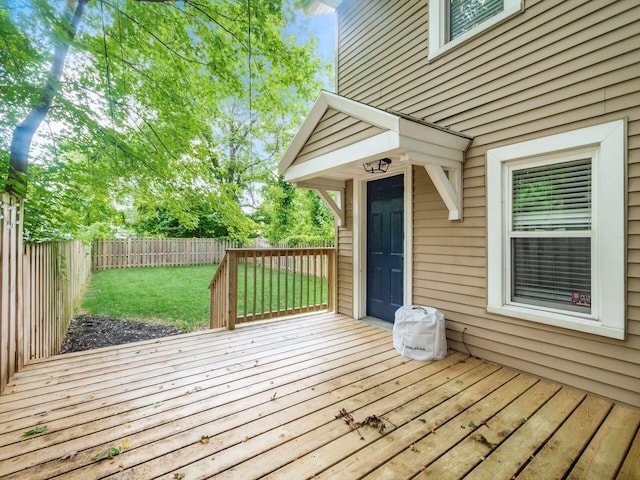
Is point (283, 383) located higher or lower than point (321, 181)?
lower

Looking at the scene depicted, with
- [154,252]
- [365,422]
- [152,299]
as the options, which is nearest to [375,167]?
[365,422]

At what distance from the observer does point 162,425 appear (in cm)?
188

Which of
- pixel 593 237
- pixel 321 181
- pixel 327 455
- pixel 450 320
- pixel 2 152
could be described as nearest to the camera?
pixel 327 455

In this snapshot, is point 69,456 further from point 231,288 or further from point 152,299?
point 152,299

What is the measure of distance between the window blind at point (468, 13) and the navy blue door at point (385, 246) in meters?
1.72

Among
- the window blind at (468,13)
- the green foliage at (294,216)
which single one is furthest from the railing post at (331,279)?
the green foliage at (294,216)

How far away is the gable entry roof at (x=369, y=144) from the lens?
257cm

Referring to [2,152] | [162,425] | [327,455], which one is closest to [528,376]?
[327,455]

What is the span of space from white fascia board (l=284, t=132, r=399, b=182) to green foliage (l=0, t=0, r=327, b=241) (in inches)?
67.5

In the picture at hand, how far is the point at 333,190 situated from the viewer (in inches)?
177

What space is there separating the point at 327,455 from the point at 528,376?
2.06 meters

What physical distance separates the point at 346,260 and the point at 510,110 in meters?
2.78

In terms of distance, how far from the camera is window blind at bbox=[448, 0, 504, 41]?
116 inches

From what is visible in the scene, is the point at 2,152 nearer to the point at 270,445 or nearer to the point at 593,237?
the point at 270,445
